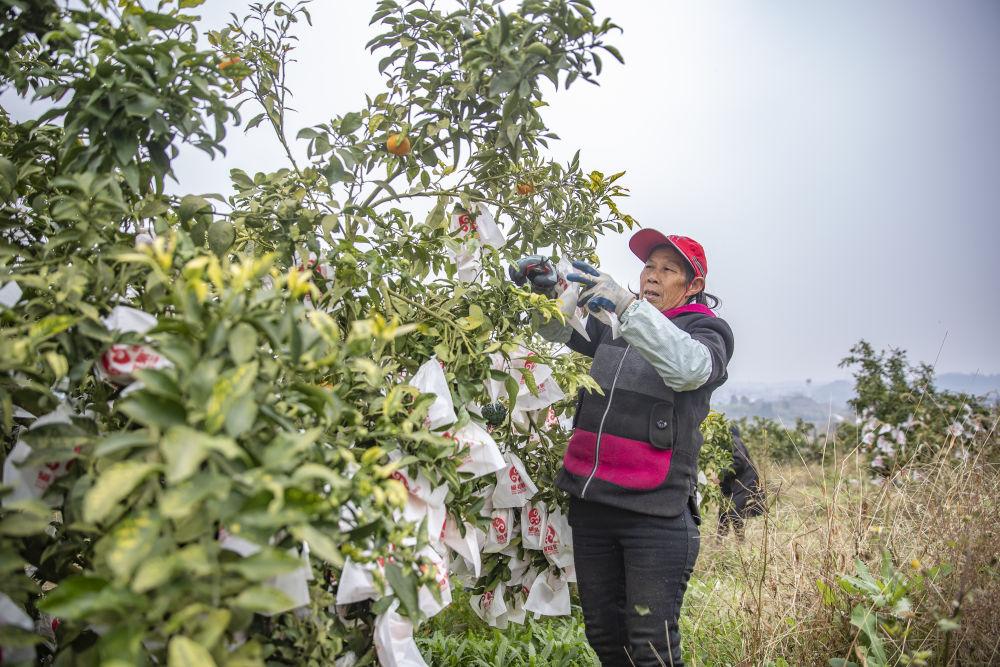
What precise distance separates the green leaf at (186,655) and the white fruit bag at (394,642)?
2.17ft

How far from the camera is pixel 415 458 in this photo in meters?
1.24

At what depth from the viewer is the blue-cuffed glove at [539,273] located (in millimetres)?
1926

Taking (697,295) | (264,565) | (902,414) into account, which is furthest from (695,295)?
(902,414)

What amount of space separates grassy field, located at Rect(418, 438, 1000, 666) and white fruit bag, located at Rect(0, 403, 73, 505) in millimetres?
1727

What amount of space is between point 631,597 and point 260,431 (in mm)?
1378

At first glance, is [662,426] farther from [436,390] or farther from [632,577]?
[436,390]

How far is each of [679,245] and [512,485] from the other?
1014 mm

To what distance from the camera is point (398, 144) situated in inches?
69.4

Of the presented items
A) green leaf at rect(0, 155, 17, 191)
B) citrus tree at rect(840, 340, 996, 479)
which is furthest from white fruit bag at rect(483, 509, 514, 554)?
citrus tree at rect(840, 340, 996, 479)

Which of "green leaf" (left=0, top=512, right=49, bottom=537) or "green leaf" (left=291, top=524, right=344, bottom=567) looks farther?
"green leaf" (left=0, top=512, right=49, bottom=537)

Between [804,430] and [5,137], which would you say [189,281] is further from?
[804,430]

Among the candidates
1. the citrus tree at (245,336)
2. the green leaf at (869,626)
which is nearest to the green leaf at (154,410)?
the citrus tree at (245,336)

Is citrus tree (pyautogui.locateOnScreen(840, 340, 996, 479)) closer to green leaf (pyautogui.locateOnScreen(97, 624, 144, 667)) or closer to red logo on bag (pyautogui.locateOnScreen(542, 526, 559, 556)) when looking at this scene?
red logo on bag (pyautogui.locateOnScreen(542, 526, 559, 556))

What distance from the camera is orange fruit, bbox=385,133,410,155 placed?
1.76 meters
